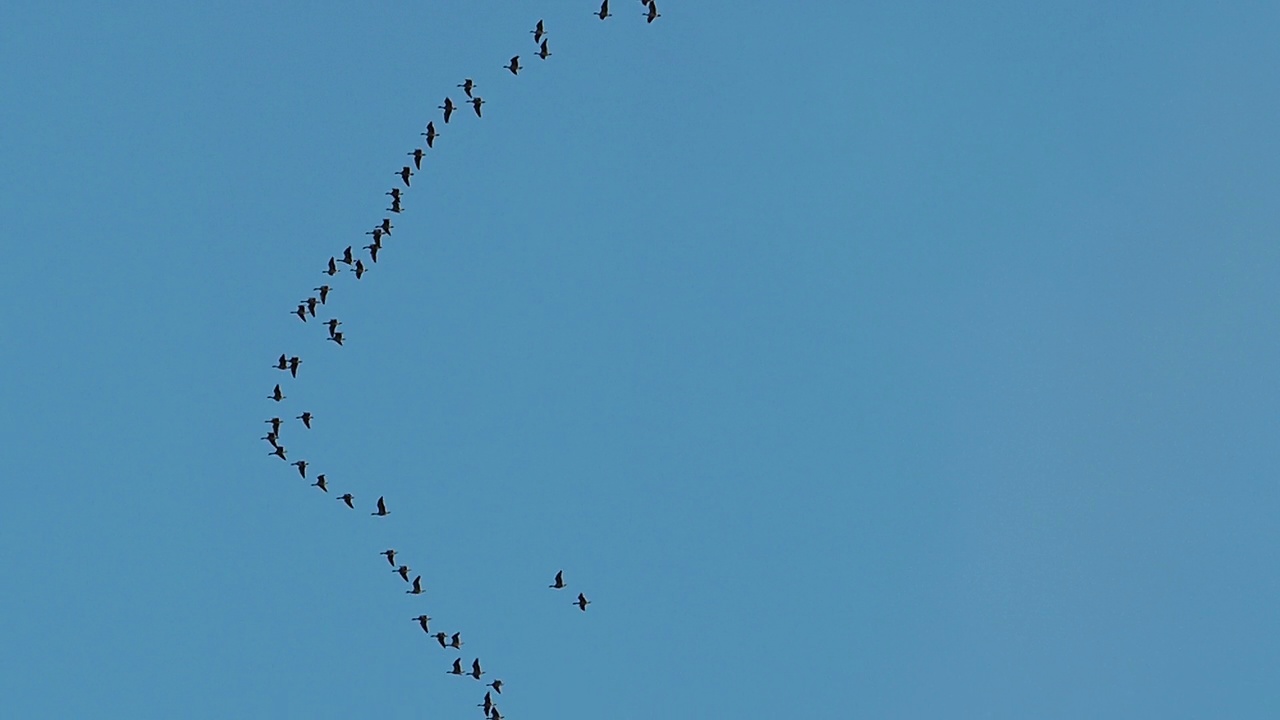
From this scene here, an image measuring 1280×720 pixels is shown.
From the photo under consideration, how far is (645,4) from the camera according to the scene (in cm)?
14562

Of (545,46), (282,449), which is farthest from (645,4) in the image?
(282,449)

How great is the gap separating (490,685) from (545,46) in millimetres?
30893

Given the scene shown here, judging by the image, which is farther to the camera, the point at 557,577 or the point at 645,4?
the point at 557,577

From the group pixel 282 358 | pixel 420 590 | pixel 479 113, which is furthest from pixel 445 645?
pixel 479 113

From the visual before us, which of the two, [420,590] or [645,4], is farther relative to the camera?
[420,590]

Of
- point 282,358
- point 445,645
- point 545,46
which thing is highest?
point 545,46

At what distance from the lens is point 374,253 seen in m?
156

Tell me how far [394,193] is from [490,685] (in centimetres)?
2425

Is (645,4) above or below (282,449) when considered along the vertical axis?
above

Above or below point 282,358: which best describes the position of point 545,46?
above

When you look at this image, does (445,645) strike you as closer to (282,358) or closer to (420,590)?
(420,590)

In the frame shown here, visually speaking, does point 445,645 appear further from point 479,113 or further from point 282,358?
point 479,113

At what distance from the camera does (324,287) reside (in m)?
156

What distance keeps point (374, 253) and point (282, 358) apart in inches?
269
